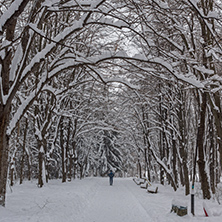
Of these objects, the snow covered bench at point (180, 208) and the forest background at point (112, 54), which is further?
the snow covered bench at point (180, 208)

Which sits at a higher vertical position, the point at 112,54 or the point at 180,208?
the point at 112,54

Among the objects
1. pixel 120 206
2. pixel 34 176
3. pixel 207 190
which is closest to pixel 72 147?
pixel 120 206

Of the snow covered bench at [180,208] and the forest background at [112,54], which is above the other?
the forest background at [112,54]

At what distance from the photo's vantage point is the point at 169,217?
7664mm

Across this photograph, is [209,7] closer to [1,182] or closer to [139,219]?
[139,219]

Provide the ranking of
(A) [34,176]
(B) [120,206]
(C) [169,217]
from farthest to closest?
(A) [34,176], (B) [120,206], (C) [169,217]

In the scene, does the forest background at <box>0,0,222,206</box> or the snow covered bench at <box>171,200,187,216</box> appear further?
the snow covered bench at <box>171,200,187,216</box>

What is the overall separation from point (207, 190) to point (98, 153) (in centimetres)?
2796


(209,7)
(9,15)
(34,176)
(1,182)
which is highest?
(209,7)

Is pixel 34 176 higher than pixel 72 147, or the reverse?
pixel 72 147

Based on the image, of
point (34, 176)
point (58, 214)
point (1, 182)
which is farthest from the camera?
point (34, 176)

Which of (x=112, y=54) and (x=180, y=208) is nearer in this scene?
(x=112, y=54)

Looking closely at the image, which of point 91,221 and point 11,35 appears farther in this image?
point 91,221

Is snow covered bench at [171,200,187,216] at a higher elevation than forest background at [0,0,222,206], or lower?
lower
